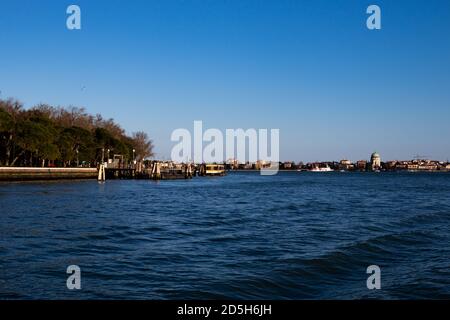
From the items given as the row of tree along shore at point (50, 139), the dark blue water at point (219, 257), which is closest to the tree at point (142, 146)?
the row of tree along shore at point (50, 139)

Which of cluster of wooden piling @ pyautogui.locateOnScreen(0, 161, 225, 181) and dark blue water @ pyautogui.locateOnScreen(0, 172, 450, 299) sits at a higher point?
cluster of wooden piling @ pyautogui.locateOnScreen(0, 161, 225, 181)

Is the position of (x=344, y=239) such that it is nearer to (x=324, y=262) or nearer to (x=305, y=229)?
(x=305, y=229)

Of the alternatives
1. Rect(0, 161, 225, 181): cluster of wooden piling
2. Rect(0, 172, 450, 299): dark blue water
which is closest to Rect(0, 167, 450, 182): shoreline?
A: Rect(0, 161, 225, 181): cluster of wooden piling

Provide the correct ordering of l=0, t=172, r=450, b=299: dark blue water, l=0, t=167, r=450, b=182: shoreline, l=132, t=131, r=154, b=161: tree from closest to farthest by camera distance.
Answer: l=0, t=172, r=450, b=299: dark blue water
l=0, t=167, r=450, b=182: shoreline
l=132, t=131, r=154, b=161: tree

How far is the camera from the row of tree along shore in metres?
85.2

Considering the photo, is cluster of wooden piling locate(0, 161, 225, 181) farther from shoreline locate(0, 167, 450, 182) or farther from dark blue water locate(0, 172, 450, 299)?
dark blue water locate(0, 172, 450, 299)

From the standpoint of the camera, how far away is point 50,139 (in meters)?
89.6

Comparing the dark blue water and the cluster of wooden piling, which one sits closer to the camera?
the dark blue water

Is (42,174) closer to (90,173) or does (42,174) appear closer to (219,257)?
(90,173)

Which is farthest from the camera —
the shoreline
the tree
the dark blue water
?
the tree

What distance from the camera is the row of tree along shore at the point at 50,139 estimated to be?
85188 mm

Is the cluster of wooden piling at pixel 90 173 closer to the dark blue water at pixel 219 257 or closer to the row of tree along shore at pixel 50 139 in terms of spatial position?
the row of tree along shore at pixel 50 139
